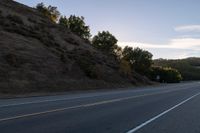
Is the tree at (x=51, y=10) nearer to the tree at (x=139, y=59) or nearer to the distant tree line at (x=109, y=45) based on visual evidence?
the distant tree line at (x=109, y=45)

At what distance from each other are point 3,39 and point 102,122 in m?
39.0

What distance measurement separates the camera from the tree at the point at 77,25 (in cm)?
11262

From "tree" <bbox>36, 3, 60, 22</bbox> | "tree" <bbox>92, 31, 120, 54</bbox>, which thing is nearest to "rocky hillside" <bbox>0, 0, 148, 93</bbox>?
"tree" <bbox>36, 3, 60, 22</bbox>

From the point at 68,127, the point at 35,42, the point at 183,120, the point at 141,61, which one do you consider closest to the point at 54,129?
the point at 68,127

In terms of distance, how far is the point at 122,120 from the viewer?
14789 mm

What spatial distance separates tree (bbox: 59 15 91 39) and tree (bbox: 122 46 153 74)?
1170 cm

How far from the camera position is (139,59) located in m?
119

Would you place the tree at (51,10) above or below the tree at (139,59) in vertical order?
above

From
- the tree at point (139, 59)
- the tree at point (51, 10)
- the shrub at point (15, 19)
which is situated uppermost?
the tree at point (51, 10)

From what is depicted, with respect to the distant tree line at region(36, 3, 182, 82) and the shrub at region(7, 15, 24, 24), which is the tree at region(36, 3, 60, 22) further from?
the shrub at region(7, 15, 24, 24)

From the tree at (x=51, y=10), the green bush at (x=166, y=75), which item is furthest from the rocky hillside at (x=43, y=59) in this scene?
the green bush at (x=166, y=75)

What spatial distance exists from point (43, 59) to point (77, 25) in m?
63.3

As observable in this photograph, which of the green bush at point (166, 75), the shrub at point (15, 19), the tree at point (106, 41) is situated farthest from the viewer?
the green bush at point (166, 75)

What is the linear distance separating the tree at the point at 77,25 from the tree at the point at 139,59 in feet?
38.4
